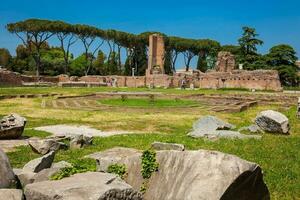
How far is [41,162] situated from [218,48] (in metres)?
85.5

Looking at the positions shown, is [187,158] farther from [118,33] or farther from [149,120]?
[118,33]

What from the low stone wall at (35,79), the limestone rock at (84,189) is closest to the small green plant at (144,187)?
the limestone rock at (84,189)

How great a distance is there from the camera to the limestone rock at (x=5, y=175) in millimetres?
5512

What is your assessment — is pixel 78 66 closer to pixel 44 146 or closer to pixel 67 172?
pixel 44 146

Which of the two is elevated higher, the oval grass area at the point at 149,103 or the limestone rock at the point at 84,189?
the limestone rock at the point at 84,189

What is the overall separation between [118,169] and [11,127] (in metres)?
6.99

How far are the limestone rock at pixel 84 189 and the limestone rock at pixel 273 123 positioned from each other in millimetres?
8932

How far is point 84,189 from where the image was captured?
14.8 ft

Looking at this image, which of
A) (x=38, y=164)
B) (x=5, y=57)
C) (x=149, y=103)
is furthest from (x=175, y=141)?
(x=5, y=57)

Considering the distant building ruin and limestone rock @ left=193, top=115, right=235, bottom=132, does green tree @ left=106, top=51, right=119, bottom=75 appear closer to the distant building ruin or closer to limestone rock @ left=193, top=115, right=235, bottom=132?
the distant building ruin

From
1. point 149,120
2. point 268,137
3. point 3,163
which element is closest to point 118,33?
point 149,120

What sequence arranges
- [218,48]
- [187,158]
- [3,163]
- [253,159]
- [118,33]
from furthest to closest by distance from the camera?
[218,48] → [118,33] → [253,159] → [3,163] → [187,158]

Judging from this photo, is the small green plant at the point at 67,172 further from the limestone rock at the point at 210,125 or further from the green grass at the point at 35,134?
the limestone rock at the point at 210,125

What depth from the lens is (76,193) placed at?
14.6 ft
